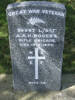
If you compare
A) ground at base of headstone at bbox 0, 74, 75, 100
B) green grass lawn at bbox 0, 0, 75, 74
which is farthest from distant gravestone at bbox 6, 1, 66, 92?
green grass lawn at bbox 0, 0, 75, 74

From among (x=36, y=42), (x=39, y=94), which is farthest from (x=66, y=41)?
(x=39, y=94)

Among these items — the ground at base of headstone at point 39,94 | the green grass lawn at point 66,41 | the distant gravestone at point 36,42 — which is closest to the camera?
the distant gravestone at point 36,42

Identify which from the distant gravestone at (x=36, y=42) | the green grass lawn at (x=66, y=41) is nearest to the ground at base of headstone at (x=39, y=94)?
the distant gravestone at (x=36, y=42)

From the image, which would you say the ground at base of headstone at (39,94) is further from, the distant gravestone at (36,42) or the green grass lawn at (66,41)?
the green grass lawn at (66,41)

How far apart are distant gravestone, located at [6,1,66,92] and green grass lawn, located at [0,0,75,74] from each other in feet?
2.24

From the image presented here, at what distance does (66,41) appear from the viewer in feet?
13.6

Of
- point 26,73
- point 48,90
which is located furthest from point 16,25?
point 48,90

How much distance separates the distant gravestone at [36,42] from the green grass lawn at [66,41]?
68 centimetres

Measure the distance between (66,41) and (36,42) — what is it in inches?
40.8

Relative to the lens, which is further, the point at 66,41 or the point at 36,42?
the point at 66,41

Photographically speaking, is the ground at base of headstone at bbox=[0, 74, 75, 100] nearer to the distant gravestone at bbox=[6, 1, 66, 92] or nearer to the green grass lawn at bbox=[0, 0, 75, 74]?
the distant gravestone at bbox=[6, 1, 66, 92]

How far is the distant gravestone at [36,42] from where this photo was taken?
10.0 feet

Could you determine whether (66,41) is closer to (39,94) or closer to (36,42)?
(36,42)

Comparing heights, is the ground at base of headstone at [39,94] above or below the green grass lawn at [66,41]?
below
